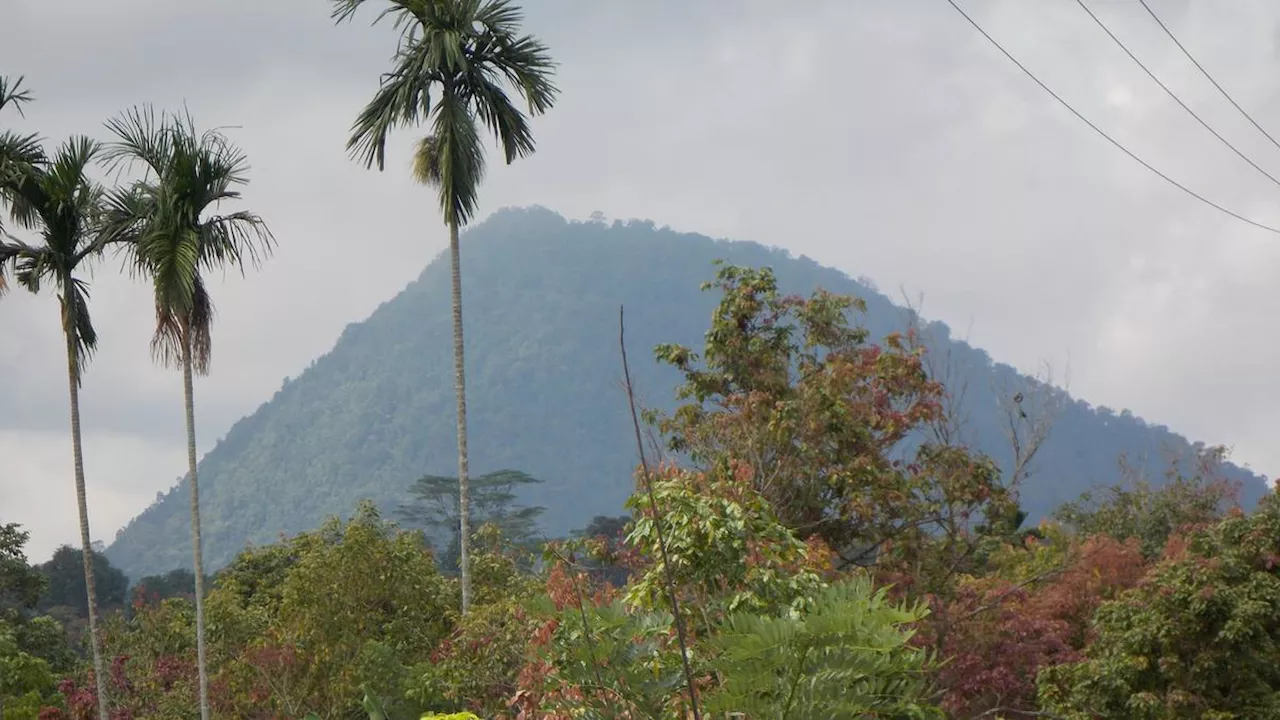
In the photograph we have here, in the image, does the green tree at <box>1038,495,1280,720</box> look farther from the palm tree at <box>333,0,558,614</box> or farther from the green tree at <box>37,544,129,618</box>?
the green tree at <box>37,544,129,618</box>

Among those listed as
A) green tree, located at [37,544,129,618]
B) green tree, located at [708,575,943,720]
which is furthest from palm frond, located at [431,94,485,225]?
green tree, located at [37,544,129,618]

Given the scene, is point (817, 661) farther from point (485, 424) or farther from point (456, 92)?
point (485, 424)

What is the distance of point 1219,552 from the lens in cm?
1480

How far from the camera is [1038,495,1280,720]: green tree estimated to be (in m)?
13.7

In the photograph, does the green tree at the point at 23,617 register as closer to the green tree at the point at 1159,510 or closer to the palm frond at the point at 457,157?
the palm frond at the point at 457,157

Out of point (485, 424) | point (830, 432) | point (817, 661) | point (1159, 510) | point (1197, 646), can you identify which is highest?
point (485, 424)

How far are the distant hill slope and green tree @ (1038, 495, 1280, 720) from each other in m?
131

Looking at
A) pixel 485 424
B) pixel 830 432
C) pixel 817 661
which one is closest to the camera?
pixel 817 661

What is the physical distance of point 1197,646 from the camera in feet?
46.1

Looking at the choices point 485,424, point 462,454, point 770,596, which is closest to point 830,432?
point 462,454

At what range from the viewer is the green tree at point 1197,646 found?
1368cm

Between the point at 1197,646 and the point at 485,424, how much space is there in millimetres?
161160

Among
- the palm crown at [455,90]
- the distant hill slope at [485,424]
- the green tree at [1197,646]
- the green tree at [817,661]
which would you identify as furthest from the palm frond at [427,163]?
the distant hill slope at [485,424]

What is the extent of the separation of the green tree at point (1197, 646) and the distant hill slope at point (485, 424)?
131 m
